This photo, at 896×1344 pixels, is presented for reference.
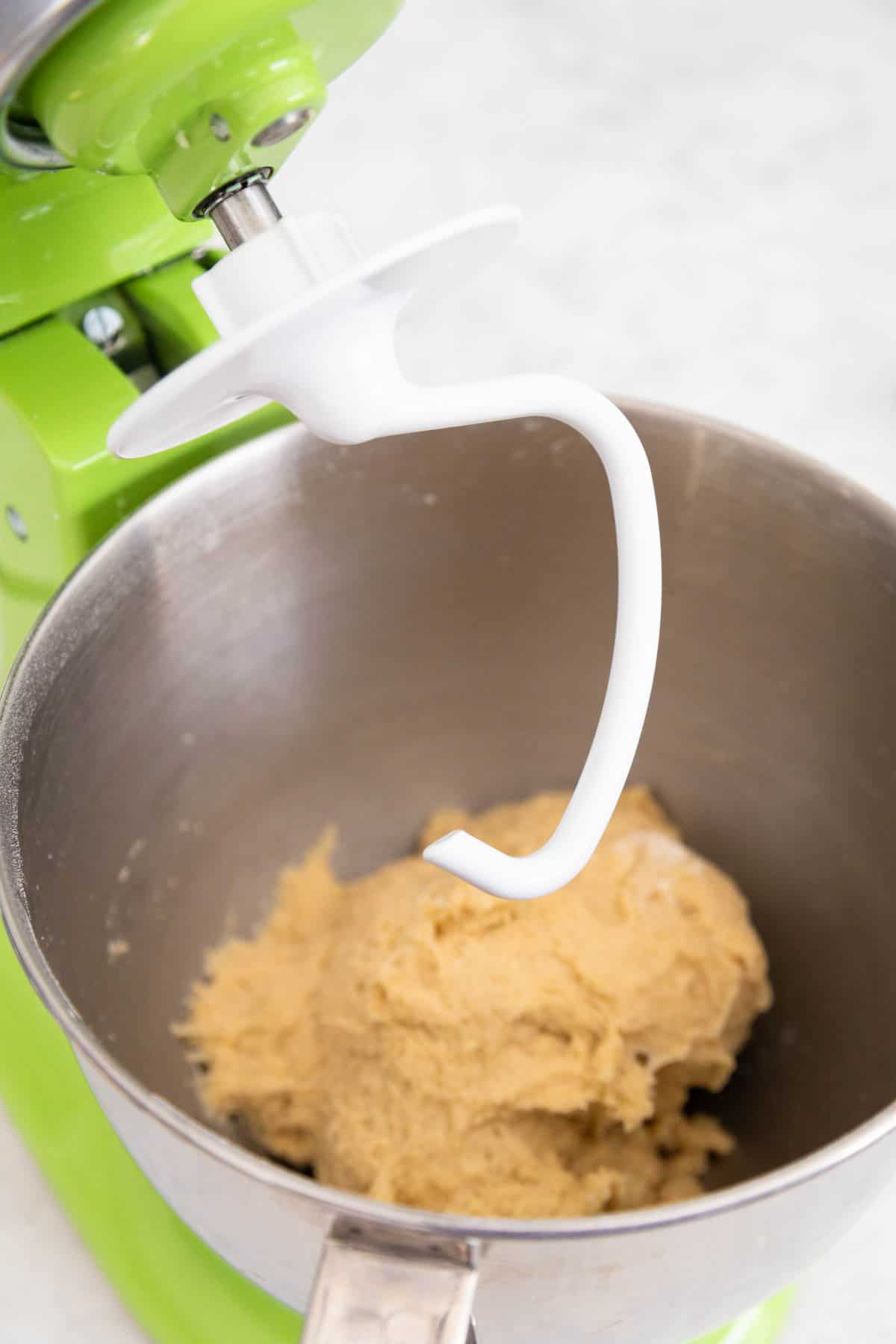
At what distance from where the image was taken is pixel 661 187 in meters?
1.01

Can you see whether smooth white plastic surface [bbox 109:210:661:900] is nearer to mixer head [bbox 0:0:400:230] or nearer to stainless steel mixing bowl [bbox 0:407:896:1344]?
mixer head [bbox 0:0:400:230]

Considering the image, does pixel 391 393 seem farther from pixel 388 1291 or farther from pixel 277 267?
pixel 388 1291

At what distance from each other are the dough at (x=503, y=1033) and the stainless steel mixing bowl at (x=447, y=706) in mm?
31

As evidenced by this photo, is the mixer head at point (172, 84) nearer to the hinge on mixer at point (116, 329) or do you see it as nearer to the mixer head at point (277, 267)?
the mixer head at point (277, 267)

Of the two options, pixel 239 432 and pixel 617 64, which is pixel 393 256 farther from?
pixel 617 64

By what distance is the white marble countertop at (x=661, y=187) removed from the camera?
0.88 metres

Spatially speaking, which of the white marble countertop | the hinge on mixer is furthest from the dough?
the white marble countertop

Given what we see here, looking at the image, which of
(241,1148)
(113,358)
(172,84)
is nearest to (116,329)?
(113,358)

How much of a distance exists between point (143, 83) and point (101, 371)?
0.17m


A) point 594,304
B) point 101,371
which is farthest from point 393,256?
point 594,304

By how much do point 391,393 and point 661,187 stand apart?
0.75 m

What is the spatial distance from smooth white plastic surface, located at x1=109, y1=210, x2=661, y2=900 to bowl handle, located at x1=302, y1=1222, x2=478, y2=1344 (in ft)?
0.32

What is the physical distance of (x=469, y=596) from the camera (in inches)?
24.7

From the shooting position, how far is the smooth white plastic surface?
1.08 feet
